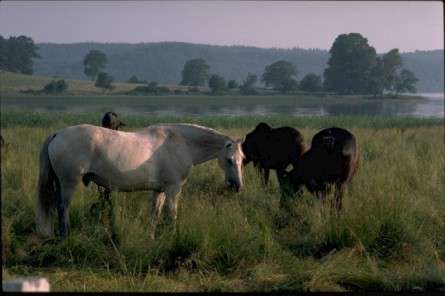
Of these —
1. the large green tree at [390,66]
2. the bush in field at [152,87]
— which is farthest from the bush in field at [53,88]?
the large green tree at [390,66]

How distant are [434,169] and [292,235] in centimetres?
511

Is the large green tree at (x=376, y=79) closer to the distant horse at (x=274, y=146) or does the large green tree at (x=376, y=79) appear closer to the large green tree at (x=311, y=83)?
the large green tree at (x=311, y=83)

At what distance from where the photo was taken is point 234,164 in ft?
18.2

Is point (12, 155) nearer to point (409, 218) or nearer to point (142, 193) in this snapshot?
point (142, 193)

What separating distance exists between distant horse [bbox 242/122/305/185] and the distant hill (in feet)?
2.99

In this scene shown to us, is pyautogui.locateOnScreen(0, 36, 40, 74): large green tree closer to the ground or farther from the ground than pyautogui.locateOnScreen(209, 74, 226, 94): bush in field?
farther from the ground

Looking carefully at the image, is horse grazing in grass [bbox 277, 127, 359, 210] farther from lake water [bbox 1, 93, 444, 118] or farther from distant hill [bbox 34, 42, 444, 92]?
distant hill [bbox 34, 42, 444, 92]

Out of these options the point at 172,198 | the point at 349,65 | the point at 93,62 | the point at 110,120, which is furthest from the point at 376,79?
the point at 93,62

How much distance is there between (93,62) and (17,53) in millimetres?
1155

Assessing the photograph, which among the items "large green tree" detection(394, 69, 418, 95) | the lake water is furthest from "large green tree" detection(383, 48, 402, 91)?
the lake water

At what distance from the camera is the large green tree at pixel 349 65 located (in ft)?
21.1

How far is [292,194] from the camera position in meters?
6.83

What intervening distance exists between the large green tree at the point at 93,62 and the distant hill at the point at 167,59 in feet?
0.25

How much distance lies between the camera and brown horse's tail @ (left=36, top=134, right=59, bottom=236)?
5.16m
